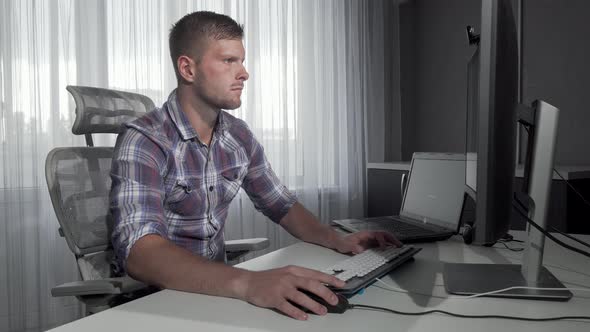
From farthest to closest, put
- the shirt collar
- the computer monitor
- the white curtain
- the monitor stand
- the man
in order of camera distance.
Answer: the white curtain → the shirt collar → the man → the monitor stand → the computer monitor

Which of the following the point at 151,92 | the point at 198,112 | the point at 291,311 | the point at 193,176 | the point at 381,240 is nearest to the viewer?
the point at 291,311

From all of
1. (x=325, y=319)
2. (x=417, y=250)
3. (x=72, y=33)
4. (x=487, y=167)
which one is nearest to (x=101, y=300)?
(x=325, y=319)

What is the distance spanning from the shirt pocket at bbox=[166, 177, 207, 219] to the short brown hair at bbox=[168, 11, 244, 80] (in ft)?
1.18

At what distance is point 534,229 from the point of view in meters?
0.89

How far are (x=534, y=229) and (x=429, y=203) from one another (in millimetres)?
739

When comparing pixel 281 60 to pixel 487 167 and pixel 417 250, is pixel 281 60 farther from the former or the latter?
pixel 487 167

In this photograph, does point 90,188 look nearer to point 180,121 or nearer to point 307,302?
point 180,121

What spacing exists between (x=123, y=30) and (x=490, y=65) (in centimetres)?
Answer: 232

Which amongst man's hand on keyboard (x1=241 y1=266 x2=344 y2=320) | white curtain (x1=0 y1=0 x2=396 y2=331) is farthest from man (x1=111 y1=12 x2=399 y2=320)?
white curtain (x1=0 y1=0 x2=396 y2=331)

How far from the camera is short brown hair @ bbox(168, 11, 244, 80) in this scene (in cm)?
140

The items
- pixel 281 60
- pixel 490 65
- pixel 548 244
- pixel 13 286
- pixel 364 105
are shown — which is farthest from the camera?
pixel 364 105

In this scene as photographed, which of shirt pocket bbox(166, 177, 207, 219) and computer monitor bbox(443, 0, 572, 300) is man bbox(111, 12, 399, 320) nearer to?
shirt pocket bbox(166, 177, 207, 219)

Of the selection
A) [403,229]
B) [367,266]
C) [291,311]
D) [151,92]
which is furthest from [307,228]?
[151,92]

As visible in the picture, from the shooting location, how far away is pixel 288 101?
10.7ft
